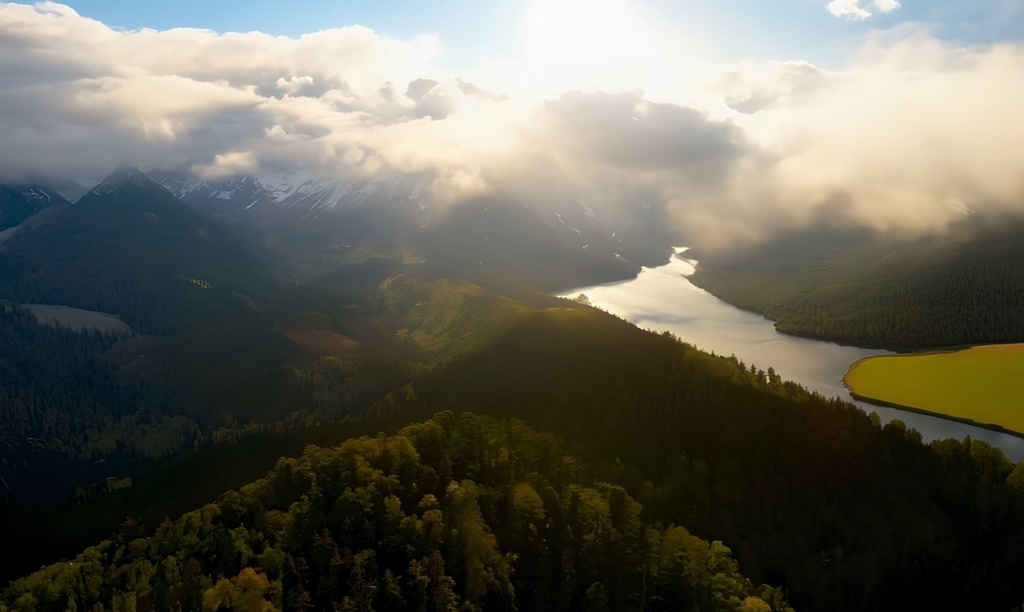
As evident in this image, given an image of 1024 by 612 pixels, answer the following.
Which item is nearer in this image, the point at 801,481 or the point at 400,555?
the point at 400,555

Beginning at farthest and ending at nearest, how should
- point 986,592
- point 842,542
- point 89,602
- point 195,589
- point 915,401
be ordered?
1. point 915,401
2. point 842,542
3. point 986,592
4. point 89,602
5. point 195,589

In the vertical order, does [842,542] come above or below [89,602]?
above

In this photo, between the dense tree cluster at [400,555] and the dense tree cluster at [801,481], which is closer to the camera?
the dense tree cluster at [400,555]

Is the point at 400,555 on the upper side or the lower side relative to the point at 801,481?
lower

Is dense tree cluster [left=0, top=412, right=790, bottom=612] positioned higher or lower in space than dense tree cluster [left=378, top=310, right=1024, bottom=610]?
lower

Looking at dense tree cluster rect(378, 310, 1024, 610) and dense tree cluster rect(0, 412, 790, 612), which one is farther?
dense tree cluster rect(378, 310, 1024, 610)

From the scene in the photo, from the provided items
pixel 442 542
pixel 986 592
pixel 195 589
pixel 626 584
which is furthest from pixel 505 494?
pixel 986 592

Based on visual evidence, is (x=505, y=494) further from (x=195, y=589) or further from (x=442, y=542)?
(x=195, y=589)

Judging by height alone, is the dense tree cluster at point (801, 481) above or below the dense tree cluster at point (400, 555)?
above
